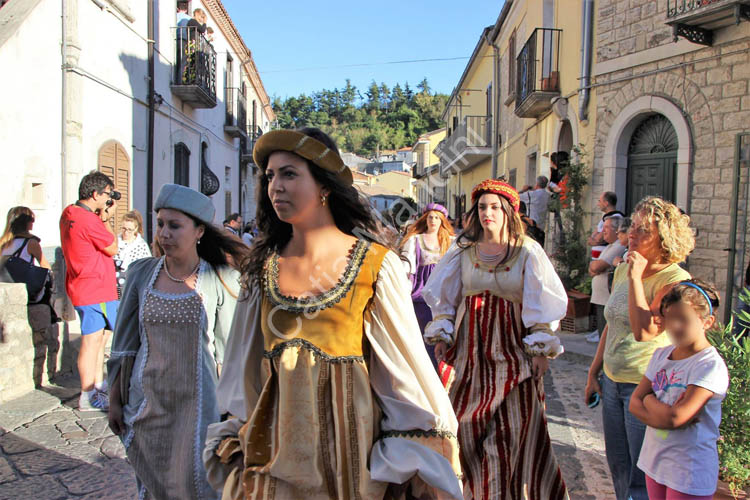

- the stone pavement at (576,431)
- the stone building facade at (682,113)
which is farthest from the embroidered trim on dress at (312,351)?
the stone building facade at (682,113)

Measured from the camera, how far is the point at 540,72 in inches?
499

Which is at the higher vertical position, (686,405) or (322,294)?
(322,294)

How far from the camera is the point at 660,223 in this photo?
288cm

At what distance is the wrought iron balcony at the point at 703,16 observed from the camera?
6801 millimetres

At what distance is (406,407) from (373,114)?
93.8 meters

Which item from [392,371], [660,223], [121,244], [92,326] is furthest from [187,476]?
[121,244]

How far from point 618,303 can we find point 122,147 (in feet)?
33.8

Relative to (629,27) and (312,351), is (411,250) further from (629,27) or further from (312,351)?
(629,27)

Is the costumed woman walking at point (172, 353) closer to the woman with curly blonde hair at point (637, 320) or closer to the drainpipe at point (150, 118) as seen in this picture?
the woman with curly blonde hair at point (637, 320)

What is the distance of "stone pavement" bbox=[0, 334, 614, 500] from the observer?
3619 millimetres

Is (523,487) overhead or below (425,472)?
below

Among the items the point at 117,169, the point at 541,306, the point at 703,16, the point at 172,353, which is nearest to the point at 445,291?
the point at 541,306

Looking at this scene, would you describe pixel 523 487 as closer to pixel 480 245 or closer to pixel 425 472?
pixel 480 245

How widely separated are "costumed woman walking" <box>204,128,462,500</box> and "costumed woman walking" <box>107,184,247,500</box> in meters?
0.78
